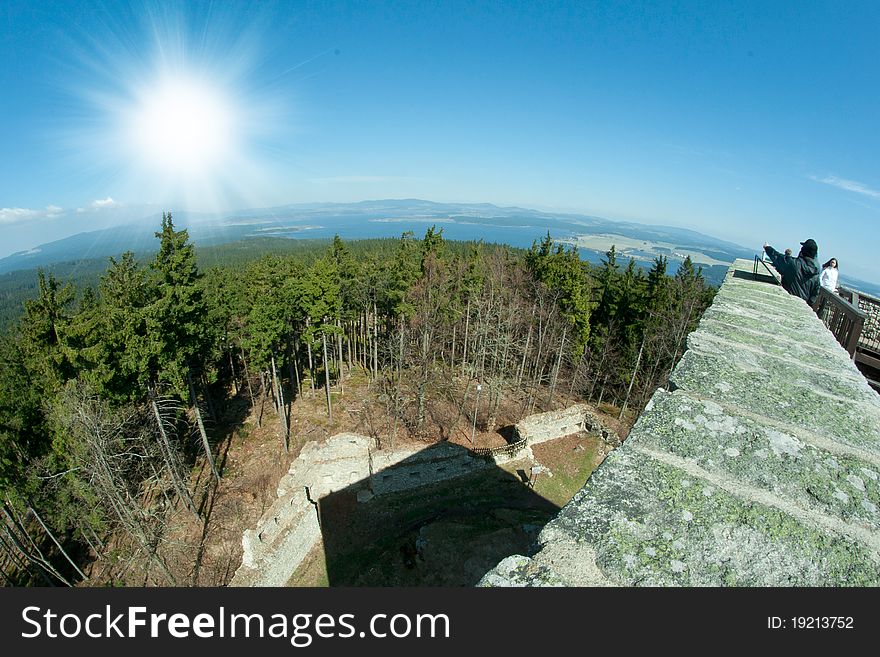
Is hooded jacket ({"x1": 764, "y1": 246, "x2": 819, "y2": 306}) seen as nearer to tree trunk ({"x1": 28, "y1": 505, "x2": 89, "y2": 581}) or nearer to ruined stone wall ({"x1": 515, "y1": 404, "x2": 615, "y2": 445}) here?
ruined stone wall ({"x1": 515, "y1": 404, "x2": 615, "y2": 445})

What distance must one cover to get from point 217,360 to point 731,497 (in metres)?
29.5

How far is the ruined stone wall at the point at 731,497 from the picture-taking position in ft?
5.17

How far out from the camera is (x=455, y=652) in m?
1.73

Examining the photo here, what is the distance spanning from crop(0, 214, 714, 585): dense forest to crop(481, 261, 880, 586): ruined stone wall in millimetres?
12060

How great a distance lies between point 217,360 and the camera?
2612 cm

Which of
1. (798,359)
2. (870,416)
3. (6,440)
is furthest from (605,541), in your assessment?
(6,440)

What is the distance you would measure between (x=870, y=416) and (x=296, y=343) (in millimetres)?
28403

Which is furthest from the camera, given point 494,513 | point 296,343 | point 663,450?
point 296,343

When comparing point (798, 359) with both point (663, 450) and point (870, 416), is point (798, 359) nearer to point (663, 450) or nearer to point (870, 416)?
point (870, 416)

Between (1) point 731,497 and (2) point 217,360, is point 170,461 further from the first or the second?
(1) point 731,497

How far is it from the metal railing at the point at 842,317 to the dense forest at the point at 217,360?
616 cm

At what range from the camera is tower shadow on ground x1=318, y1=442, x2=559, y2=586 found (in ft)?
46.8

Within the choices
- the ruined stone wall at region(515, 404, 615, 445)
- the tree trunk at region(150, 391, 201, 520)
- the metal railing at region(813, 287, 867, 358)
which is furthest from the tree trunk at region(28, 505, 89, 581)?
the metal railing at region(813, 287, 867, 358)

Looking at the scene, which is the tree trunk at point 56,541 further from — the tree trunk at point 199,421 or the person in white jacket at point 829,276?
the person in white jacket at point 829,276
